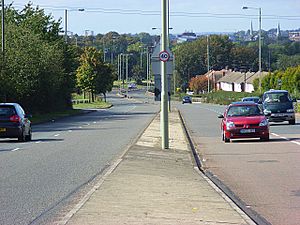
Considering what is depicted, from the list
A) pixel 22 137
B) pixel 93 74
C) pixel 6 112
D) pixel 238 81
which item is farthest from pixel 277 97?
pixel 238 81

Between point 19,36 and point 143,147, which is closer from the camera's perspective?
point 143,147

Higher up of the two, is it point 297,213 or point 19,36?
point 19,36

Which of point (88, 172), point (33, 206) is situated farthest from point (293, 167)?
point (33, 206)

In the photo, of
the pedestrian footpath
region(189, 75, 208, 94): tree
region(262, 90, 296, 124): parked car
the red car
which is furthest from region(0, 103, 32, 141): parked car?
region(189, 75, 208, 94): tree

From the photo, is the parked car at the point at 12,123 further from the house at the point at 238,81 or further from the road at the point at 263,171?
the house at the point at 238,81

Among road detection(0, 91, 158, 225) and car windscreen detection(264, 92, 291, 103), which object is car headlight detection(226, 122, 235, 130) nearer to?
road detection(0, 91, 158, 225)

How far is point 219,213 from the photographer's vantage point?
11.7 m

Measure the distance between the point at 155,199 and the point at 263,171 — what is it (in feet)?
19.1

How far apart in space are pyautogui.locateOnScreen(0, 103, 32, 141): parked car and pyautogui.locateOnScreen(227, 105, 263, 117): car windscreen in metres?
8.37

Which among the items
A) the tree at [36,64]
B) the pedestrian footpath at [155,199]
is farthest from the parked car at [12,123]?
the tree at [36,64]

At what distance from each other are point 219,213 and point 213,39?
167359mm

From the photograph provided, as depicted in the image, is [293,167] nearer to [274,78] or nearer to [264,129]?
[264,129]

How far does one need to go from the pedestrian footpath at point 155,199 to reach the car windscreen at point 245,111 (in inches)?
368

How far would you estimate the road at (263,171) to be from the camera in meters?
12.7
